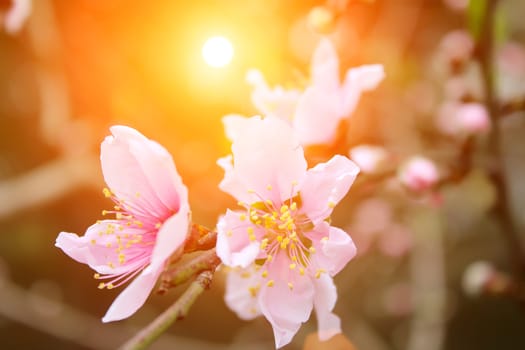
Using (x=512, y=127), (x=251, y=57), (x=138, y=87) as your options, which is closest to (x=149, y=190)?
(x=251, y=57)

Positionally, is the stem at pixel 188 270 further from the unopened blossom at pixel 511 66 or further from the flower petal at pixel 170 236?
the unopened blossom at pixel 511 66

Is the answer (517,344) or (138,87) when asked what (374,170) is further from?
(517,344)

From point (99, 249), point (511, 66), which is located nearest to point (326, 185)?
point (99, 249)

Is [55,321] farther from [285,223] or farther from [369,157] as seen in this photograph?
[285,223]

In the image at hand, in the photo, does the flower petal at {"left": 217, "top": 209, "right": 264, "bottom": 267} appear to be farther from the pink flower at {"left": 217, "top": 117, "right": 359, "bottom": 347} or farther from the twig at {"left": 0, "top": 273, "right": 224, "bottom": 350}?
the twig at {"left": 0, "top": 273, "right": 224, "bottom": 350}

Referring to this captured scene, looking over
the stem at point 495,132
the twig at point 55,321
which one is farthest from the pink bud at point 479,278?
the twig at point 55,321

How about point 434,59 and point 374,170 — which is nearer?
point 374,170
